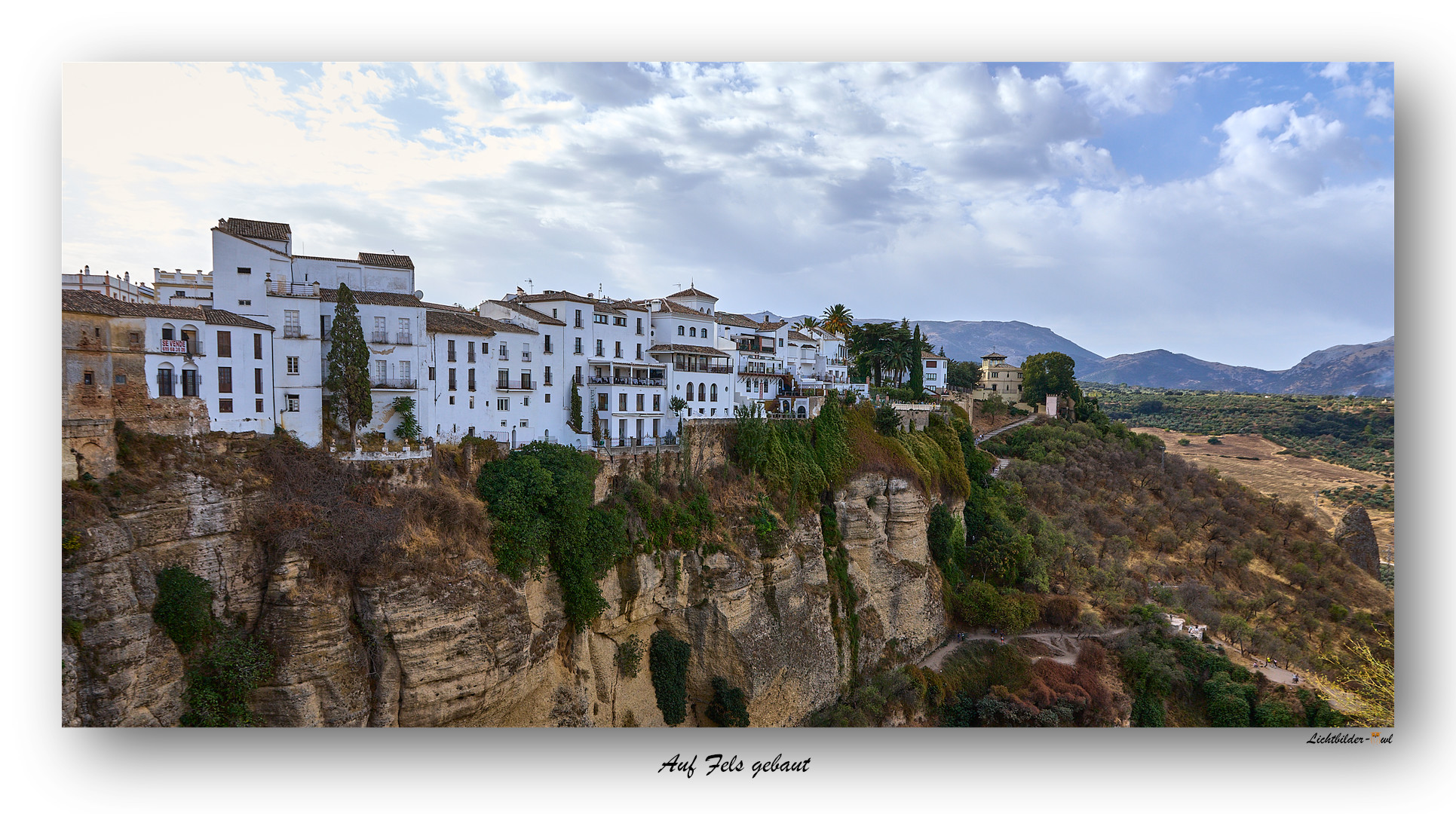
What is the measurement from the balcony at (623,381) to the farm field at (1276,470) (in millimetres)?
16721

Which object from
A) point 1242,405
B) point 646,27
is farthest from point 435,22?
point 1242,405

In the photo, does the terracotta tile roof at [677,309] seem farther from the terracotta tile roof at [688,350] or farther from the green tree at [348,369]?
the green tree at [348,369]

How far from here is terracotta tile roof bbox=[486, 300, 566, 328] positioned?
16422mm

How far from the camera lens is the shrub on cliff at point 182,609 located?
877cm

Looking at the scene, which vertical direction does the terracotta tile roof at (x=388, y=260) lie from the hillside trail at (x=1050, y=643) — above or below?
above

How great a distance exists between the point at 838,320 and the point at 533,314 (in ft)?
68.6

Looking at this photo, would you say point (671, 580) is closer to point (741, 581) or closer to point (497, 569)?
point (741, 581)

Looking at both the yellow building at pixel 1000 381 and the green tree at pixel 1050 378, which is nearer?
the green tree at pixel 1050 378

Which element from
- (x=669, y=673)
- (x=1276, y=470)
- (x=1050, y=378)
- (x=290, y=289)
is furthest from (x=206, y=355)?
(x=1050, y=378)

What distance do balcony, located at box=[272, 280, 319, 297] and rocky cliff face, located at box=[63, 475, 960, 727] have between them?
4136 mm

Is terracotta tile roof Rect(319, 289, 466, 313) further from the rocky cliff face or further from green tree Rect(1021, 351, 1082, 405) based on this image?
green tree Rect(1021, 351, 1082, 405)

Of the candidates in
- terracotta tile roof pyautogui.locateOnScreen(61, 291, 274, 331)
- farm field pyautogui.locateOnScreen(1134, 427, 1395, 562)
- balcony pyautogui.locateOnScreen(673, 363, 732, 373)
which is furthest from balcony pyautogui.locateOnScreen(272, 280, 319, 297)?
farm field pyautogui.locateOnScreen(1134, 427, 1395, 562)

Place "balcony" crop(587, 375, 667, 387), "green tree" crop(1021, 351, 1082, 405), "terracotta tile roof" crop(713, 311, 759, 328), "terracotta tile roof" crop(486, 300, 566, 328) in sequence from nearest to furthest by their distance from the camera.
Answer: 1. "terracotta tile roof" crop(486, 300, 566, 328)
2. "balcony" crop(587, 375, 667, 387)
3. "terracotta tile roof" crop(713, 311, 759, 328)
4. "green tree" crop(1021, 351, 1082, 405)

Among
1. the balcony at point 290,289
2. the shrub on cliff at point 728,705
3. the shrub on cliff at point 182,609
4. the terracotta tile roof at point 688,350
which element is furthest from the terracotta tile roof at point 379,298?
the shrub on cliff at point 728,705
